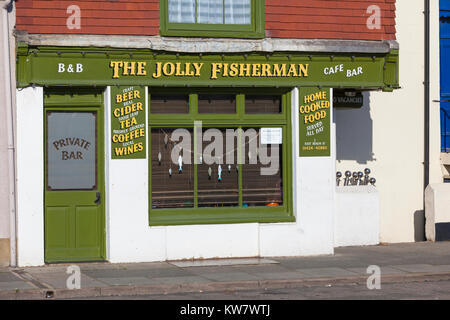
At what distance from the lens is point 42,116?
48.9ft

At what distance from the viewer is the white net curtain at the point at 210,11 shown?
617 inches

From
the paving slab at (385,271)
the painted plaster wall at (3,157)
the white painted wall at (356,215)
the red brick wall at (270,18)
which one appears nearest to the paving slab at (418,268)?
the paving slab at (385,271)

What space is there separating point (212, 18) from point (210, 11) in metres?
0.13

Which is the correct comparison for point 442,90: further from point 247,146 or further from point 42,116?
point 42,116

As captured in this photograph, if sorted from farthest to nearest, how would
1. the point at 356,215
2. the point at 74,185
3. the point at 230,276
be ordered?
1. the point at 356,215
2. the point at 74,185
3. the point at 230,276

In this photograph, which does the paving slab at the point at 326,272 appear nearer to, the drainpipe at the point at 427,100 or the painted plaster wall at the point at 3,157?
the painted plaster wall at the point at 3,157

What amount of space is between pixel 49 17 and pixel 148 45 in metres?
1.75

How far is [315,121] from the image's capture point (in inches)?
645

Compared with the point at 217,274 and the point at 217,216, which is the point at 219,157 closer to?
the point at 217,216

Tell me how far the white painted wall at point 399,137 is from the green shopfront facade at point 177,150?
6.61 ft

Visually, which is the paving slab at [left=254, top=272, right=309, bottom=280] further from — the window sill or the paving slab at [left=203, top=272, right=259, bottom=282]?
the window sill

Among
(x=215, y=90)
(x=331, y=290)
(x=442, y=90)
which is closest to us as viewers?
(x=331, y=290)

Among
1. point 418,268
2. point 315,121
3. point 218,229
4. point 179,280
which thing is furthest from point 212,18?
point 418,268
